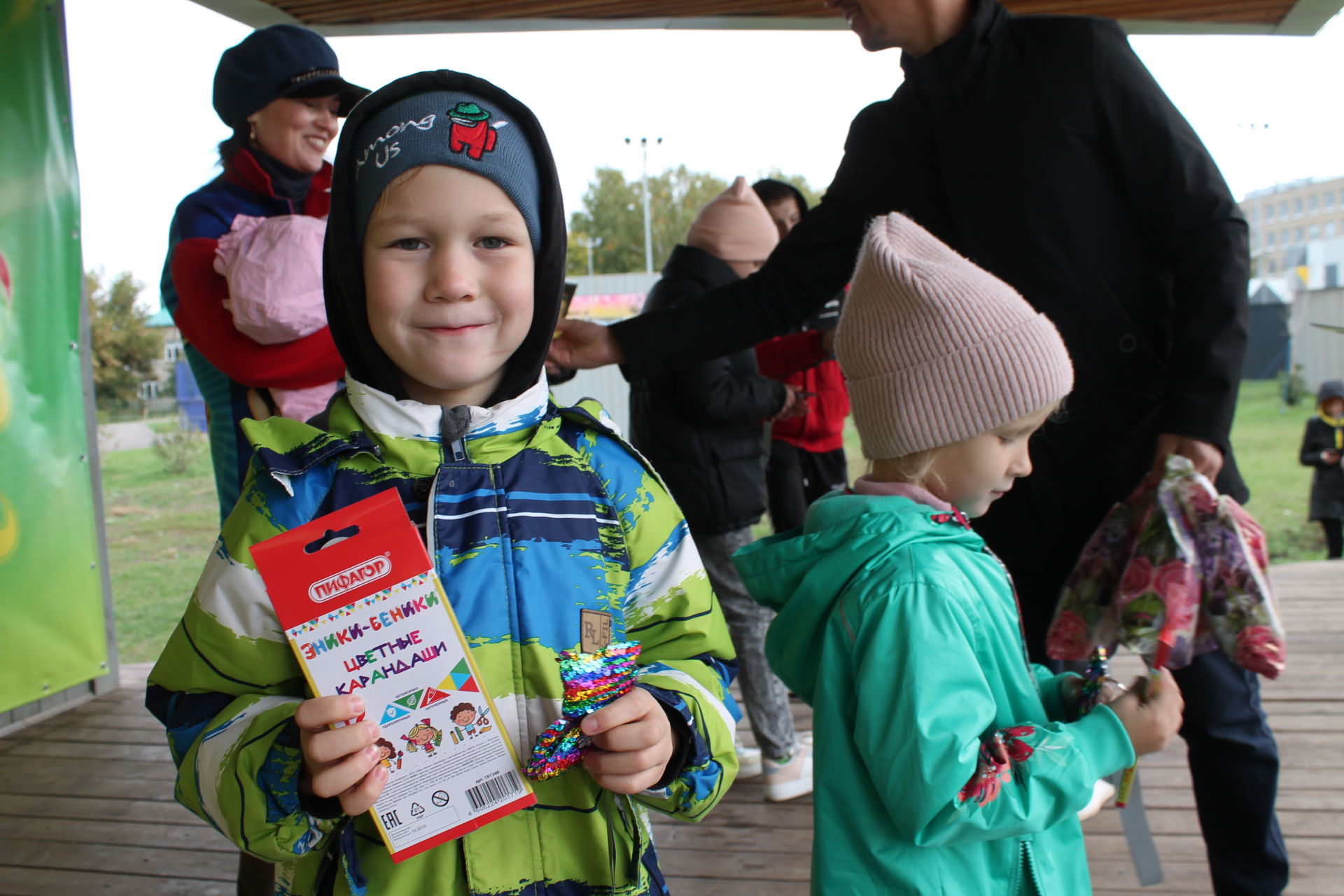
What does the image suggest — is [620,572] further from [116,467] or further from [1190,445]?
[116,467]

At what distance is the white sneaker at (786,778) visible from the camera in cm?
273

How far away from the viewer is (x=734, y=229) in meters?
2.86

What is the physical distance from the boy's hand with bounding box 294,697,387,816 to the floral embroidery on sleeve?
0.69m

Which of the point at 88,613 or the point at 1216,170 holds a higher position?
the point at 1216,170

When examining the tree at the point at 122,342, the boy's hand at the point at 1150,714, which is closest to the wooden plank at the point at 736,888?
the boy's hand at the point at 1150,714

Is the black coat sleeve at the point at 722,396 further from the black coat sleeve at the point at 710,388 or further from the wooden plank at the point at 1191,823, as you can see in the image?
the wooden plank at the point at 1191,823

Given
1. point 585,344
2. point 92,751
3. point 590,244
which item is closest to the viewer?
point 585,344

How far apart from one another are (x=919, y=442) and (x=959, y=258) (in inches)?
11.3

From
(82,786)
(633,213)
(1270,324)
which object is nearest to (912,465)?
(82,786)

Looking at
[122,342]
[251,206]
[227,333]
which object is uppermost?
[251,206]

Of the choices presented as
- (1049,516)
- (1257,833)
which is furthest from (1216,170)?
(1257,833)

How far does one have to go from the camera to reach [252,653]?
3.01ft

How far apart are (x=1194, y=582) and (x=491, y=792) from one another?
113 centimetres

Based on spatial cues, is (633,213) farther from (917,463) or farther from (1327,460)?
(917,463)
